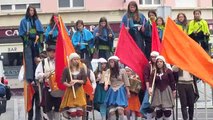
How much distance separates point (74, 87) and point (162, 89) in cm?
183

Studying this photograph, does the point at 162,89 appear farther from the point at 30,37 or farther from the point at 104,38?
the point at 30,37

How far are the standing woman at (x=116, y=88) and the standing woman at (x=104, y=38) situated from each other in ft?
5.88

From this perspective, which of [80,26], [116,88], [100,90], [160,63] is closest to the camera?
[160,63]

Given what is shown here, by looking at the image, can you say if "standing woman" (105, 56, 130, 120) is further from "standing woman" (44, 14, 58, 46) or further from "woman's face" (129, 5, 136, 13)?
"standing woman" (44, 14, 58, 46)

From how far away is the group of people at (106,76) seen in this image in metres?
15.6

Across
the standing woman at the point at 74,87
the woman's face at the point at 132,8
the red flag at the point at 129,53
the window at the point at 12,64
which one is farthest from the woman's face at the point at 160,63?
the window at the point at 12,64

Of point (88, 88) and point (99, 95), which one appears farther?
point (99, 95)

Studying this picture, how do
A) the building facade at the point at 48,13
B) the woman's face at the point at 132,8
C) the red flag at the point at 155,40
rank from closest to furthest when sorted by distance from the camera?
the red flag at the point at 155,40, the woman's face at the point at 132,8, the building facade at the point at 48,13

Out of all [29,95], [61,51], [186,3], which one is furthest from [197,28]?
[186,3]

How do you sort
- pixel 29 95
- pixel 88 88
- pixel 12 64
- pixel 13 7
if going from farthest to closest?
1. pixel 13 7
2. pixel 12 64
3. pixel 29 95
4. pixel 88 88

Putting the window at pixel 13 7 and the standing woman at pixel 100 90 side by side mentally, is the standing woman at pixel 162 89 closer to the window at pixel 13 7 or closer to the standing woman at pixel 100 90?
the standing woman at pixel 100 90

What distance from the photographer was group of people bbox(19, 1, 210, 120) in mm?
15625

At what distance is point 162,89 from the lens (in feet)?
51.1

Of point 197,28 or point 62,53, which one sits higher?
point 197,28
